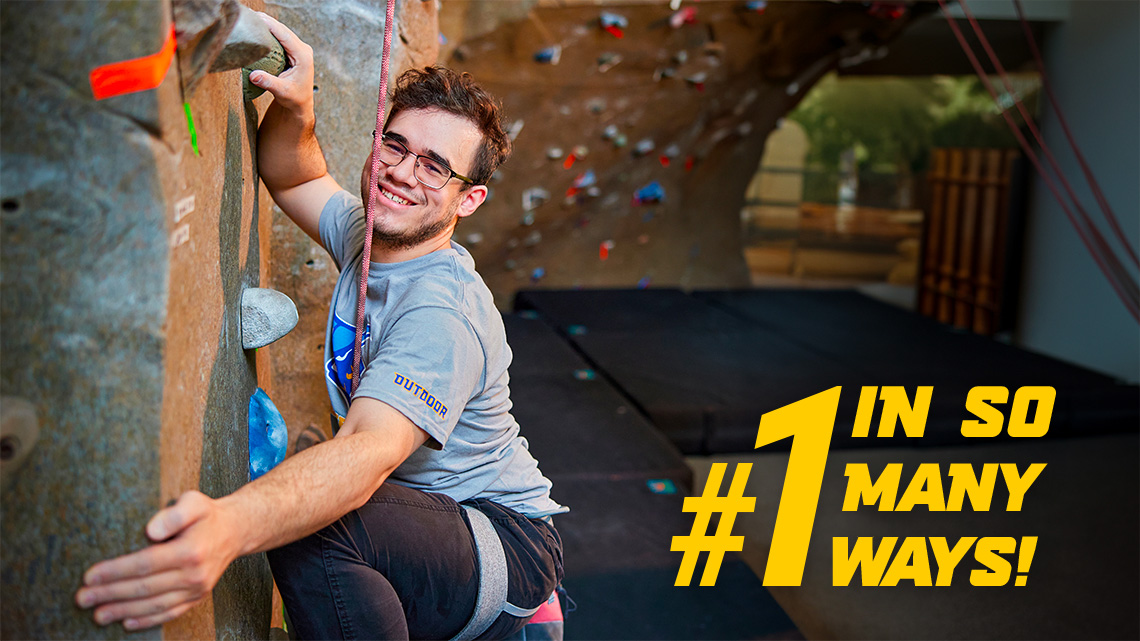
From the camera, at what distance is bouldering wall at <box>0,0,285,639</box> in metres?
0.81

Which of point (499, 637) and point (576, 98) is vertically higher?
point (576, 98)

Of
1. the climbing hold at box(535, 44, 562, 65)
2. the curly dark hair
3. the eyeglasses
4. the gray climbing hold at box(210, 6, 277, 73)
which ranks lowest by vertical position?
the eyeglasses

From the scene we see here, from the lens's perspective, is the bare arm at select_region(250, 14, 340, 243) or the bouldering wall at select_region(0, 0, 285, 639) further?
the bare arm at select_region(250, 14, 340, 243)

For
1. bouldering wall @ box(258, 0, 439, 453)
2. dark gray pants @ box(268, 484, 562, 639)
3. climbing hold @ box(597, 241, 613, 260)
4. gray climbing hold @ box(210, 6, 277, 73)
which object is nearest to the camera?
gray climbing hold @ box(210, 6, 277, 73)

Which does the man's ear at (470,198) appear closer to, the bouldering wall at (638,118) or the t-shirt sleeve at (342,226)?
the t-shirt sleeve at (342,226)

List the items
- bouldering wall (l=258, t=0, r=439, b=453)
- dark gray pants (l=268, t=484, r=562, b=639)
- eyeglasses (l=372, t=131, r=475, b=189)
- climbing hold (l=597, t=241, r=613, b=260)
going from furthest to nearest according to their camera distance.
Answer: climbing hold (l=597, t=241, r=613, b=260) < bouldering wall (l=258, t=0, r=439, b=453) < eyeglasses (l=372, t=131, r=475, b=189) < dark gray pants (l=268, t=484, r=562, b=639)

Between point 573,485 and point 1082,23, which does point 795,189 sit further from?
point 573,485

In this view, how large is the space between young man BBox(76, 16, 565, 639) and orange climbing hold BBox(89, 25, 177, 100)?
0.38 meters

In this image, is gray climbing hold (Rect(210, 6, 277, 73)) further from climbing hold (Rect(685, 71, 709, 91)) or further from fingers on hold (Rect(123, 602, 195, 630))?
climbing hold (Rect(685, 71, 709, 91))

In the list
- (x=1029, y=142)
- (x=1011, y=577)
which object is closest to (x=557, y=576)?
(x=1011, y=577)

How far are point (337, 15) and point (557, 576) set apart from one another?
107cm

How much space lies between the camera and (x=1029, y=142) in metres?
5.26

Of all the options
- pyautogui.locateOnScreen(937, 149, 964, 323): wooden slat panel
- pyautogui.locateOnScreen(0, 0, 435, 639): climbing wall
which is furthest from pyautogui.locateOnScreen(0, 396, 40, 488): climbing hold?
pyautogui.locateOnScreen(937, 149, 964, 323): wooden slat panel

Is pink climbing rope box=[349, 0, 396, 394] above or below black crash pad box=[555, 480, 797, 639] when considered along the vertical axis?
above
